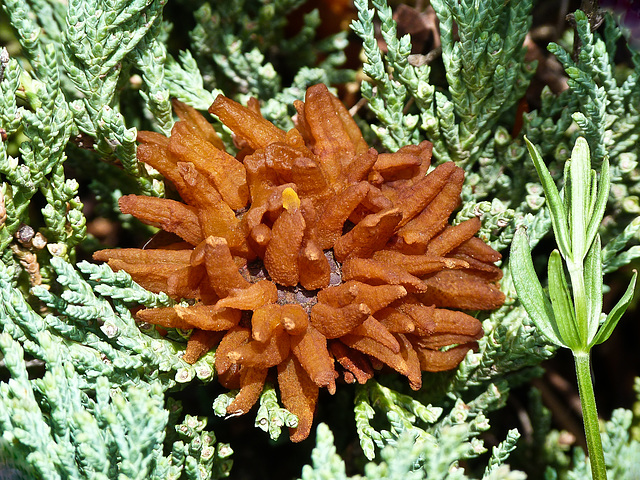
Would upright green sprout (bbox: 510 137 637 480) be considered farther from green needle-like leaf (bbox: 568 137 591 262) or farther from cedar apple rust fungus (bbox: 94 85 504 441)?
cedar apple rust fungus (bbox: 94 85 504 441)

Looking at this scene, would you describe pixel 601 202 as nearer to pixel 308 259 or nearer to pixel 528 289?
pixel 528 289

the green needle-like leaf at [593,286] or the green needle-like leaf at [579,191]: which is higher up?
the green needle-like leaf at [579,191]

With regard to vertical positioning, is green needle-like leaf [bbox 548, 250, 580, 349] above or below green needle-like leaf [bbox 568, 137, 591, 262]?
below

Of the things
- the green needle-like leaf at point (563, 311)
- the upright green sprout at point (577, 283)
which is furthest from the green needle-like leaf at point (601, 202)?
the green needle-like leaf at point (563, 311)

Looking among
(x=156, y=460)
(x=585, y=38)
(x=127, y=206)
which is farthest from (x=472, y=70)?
(x=156, y=460)

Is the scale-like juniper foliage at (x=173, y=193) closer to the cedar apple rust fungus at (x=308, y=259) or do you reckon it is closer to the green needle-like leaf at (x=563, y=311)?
the cedar apple rust fungus at (x=308, y=259)

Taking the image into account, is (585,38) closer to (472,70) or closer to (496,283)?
(472,70)

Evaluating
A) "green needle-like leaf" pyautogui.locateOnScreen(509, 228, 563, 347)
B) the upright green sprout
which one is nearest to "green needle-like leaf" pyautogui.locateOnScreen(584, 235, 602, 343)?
the upright green sprout
